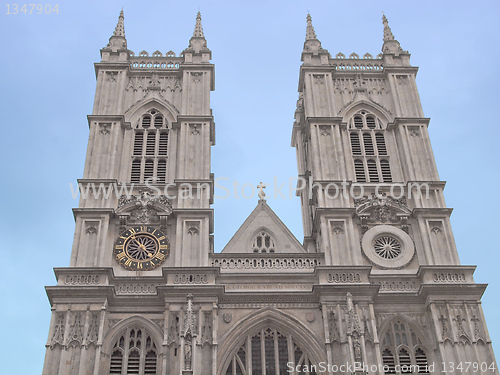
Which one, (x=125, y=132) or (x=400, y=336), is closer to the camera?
(x=400, y=336)

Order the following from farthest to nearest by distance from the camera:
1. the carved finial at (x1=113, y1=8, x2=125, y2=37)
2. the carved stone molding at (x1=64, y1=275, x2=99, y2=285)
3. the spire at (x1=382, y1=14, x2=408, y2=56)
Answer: the carved finial at (x1=113, y1=8, x2=125, y2=37), the spire at (x1=382, y1=14, x2=408, y2=56), the carved stone molding at (x1=64, y1=275, x2=99, y2=285)

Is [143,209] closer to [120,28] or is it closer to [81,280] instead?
[81,280]

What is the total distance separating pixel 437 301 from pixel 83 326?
13730mm

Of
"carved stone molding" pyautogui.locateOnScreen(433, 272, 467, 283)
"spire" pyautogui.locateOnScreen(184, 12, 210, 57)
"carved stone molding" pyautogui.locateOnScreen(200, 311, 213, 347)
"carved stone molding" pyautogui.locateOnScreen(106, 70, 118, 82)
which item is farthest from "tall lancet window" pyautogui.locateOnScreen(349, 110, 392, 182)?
"carved stone molding" pyautogui.locateOnScreen(106, 70, 118, 82)

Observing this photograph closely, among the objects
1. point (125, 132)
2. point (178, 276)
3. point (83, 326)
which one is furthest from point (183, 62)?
point (83, 326)

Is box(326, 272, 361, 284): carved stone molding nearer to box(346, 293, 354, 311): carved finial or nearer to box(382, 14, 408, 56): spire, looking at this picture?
box(346, 293, 354, 311): carved finial

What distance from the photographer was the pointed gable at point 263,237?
32.4m

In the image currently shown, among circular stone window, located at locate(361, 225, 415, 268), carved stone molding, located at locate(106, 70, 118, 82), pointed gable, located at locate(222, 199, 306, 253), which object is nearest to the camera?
circular stone window, located at locate(361, 225, 415, 268)

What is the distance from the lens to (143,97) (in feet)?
122

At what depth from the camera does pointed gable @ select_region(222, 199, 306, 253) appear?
32.4 metres

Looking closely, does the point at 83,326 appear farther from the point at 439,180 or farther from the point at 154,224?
the point at 439,180

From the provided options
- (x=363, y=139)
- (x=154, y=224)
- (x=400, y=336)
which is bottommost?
(x=400, y=336)

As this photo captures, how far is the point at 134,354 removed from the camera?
2839 centimetres

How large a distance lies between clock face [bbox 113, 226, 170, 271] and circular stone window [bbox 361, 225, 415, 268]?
857 centimetres
